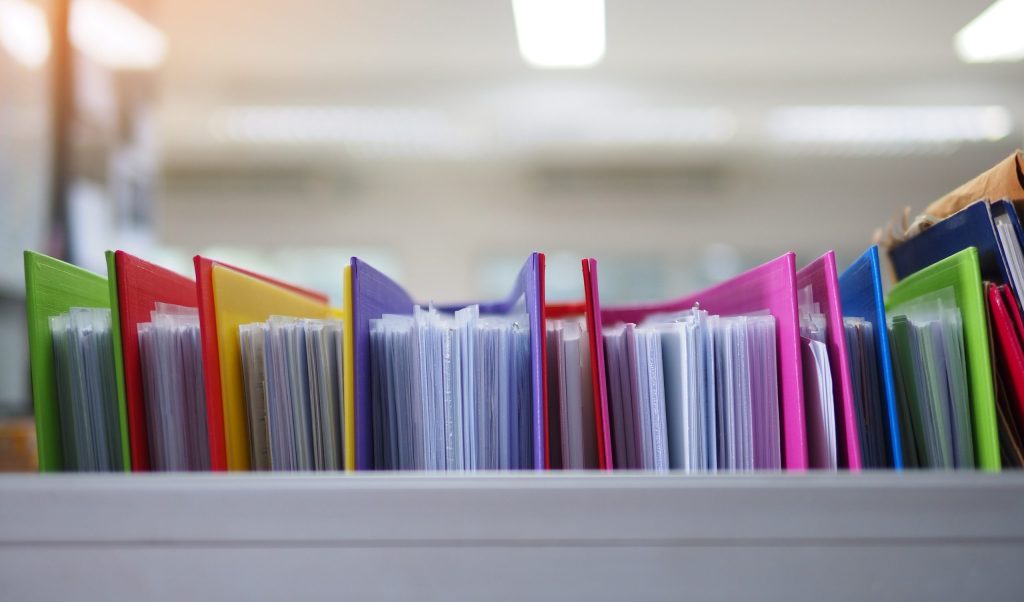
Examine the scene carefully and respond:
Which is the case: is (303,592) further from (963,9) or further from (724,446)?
(963,9)

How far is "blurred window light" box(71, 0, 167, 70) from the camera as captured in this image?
2582mm

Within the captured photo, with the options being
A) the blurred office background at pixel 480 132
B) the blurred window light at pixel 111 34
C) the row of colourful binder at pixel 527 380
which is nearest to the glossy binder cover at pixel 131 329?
the row of colourful binder at pixel 527 380

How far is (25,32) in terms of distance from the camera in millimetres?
2211

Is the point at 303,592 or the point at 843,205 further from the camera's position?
the point at 843,205

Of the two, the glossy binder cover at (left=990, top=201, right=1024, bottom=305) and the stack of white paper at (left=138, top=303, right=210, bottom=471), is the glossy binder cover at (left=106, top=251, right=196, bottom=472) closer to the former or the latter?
the stack of white paper at (left=138, top=303, right=210, bottom=471)

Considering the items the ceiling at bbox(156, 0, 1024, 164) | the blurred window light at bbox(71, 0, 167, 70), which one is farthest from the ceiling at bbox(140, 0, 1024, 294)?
the blurred window light at bbox(71, 0, 167, 70)

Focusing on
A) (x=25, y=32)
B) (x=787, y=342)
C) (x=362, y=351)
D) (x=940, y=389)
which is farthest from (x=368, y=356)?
(x=25, y=32)

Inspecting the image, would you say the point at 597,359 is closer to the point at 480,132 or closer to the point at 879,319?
the point at 879,319

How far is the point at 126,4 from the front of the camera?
268cm

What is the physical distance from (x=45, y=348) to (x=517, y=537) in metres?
0.46

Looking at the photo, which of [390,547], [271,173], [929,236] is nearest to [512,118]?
[271,173]

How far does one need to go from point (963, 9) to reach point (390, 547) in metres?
3.75

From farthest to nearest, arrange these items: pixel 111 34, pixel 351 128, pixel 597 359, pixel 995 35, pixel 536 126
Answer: pixel 351 128 < pixel 536 126 < pixel 995 35 < pixel 111 34 < pixel 597 359

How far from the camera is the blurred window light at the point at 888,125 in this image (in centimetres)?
444
